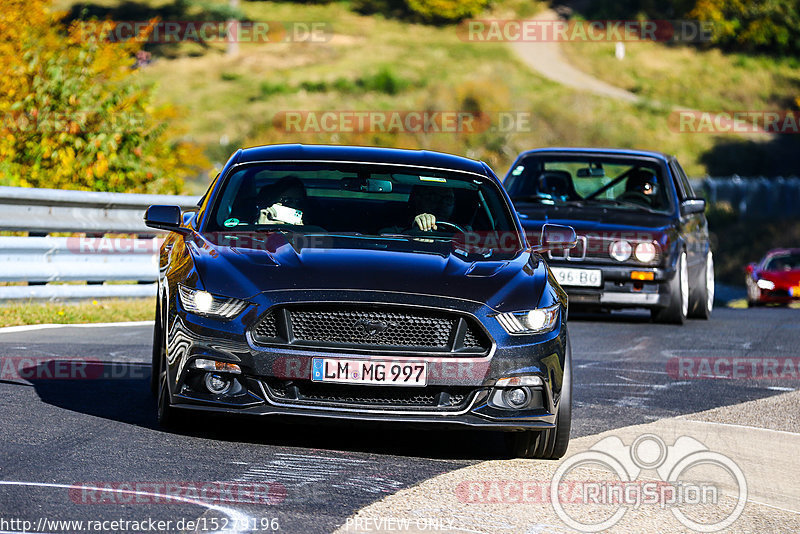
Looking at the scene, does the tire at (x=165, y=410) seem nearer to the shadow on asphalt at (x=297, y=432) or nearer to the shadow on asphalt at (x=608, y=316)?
the shadow on asphalt at (x=297, y=432)

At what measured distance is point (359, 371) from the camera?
20.4 ft

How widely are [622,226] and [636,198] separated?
86 centimetres

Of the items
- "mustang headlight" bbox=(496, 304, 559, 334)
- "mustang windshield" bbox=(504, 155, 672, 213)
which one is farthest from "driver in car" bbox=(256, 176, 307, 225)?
"mustang windshield" bbox=(504, 155, 672, 213)

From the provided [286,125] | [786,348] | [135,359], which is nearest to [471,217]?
[135,359]

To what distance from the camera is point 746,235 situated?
147ft

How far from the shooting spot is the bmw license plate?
6.22 meters

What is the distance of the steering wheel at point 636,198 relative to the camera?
14.8m

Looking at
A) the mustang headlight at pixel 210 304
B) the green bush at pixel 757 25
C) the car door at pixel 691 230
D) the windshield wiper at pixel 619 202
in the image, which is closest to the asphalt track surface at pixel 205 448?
the mustang headlight at pixel 210 304

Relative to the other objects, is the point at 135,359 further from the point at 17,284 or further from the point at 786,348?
the point at 786,348

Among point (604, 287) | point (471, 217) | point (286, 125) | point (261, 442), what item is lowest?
point (286, 125)

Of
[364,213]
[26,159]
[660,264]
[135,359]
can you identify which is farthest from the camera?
[26,159]

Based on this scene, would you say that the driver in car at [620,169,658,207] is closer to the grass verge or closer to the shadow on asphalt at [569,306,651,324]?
the shadow on asphalt at [569,306,651,324]

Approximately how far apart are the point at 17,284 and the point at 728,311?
9.74 m

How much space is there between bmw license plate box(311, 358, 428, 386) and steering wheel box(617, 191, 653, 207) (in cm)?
892
